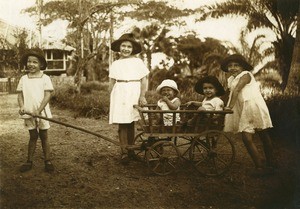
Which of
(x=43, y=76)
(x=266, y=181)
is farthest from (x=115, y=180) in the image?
(x=266, y=181)

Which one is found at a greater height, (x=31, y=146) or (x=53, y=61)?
(x=53, y=61)

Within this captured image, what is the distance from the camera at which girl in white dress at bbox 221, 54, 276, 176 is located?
3578 millimetres

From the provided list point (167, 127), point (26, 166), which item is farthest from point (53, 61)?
point (167, 127)

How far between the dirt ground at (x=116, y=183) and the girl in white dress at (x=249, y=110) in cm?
18

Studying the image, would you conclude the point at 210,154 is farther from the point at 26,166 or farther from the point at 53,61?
the point at 53,61

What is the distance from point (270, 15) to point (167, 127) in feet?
6.33

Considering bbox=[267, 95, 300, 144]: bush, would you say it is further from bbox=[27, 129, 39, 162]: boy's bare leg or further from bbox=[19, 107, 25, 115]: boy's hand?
bbox=[19, 107, 25, 115]: boy's hand

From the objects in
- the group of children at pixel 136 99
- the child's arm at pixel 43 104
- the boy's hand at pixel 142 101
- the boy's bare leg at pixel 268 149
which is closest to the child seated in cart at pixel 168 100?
the group of children at pixel 136 99

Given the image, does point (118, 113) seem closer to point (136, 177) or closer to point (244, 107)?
point (136, 177)

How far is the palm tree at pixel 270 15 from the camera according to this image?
3908 millimetres

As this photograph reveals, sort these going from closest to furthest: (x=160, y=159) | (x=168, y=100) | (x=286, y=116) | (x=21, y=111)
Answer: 1. (x=21, y=111)
2. (x=160, y=159)
3. (x=168, y=100)
4. (x=286, y=116)

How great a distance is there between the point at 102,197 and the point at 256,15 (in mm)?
2733

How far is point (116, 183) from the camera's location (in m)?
3.30

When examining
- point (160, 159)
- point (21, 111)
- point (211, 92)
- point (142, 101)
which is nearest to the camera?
point (21, 111)
